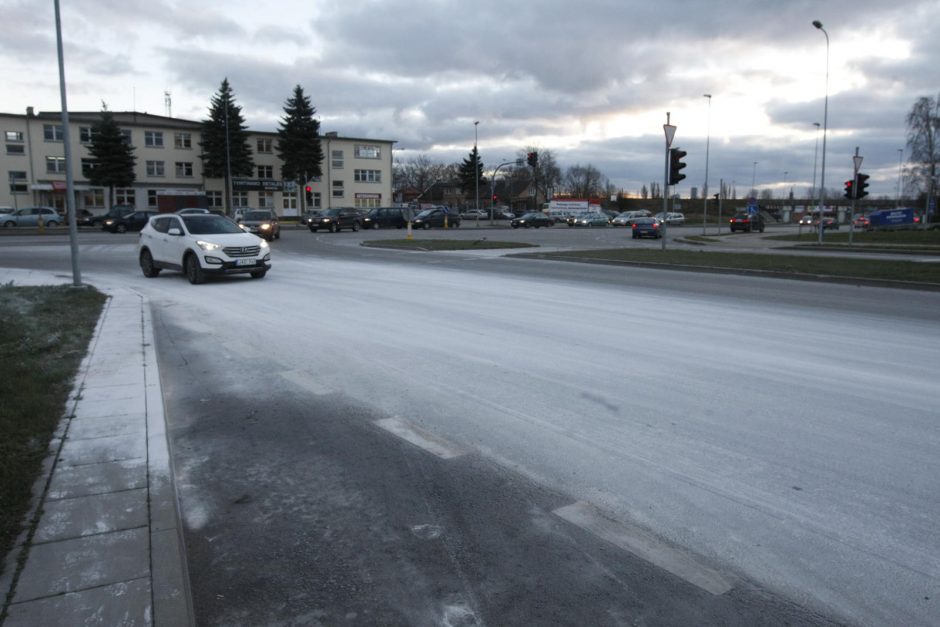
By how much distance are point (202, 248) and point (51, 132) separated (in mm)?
68491

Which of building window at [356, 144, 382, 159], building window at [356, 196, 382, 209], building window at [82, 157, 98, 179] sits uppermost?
building window at [356, 144, 382, 159]

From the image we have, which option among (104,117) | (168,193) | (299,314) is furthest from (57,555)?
(104,117)

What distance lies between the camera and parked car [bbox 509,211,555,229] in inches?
2438

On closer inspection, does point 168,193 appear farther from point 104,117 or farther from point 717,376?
point 717,376

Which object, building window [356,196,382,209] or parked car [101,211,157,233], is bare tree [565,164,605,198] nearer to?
building window [356,196,382,209]

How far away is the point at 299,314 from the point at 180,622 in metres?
8.28

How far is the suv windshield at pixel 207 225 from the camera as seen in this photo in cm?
1555

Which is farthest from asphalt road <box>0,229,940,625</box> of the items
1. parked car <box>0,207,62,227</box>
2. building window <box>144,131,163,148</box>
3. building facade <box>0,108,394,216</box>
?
building window <box>144,131,163,148</box>

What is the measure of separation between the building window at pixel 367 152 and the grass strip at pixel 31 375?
78.7m

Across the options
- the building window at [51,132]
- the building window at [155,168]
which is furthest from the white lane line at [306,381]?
the building window at [155,168]

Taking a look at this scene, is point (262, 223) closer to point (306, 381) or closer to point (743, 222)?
point (306, 381)

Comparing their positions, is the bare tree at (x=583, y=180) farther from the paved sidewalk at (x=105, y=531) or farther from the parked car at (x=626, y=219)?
the paved sidewalk at (x=105, y=531)

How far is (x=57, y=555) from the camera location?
3.15m

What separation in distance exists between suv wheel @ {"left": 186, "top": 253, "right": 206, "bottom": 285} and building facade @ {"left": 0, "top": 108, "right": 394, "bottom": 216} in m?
52.4
